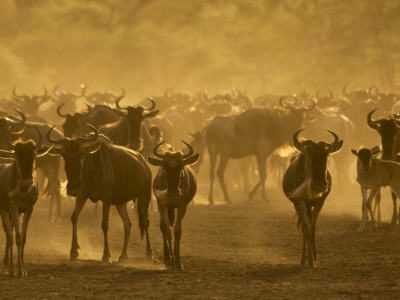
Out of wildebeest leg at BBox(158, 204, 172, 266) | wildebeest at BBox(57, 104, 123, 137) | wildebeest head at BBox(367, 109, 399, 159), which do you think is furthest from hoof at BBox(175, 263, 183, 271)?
wildebeest at BBox(57, 104, 123, 137)

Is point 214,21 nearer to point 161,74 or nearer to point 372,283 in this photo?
point 161,74

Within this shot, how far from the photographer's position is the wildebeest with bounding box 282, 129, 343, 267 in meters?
13.0

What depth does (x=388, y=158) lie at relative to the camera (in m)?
19.0

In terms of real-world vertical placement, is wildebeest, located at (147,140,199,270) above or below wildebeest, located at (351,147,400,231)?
below

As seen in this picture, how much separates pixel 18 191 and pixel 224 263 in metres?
2.91

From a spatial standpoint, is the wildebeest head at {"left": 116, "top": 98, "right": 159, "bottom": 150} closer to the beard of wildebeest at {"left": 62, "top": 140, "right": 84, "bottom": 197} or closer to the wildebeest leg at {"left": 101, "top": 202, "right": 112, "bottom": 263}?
the wildebeest leg at {"left": 101, "top": 202, "right": 112, "bottom": 263}

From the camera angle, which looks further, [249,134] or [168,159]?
[249,134]

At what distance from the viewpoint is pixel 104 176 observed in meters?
14.4

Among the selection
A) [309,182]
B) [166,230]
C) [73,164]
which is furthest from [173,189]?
[309,182]

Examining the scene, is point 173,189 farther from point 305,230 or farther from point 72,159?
point 305,230

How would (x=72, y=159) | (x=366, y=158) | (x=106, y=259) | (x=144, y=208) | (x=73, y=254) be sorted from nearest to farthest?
(x=72, y=159), (x=106, y=259), (x=73, y=254), (x=144, y=208), (x=366, y=158)

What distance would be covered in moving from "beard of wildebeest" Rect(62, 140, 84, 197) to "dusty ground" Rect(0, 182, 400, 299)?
3.42 ft

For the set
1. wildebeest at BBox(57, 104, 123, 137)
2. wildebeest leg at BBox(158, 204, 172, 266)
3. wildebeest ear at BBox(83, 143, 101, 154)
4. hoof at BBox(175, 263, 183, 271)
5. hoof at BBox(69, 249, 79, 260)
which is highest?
wildebeest at BBox(57, 104, 123, 137)

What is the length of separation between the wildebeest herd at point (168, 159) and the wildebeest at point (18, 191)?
12 mm
